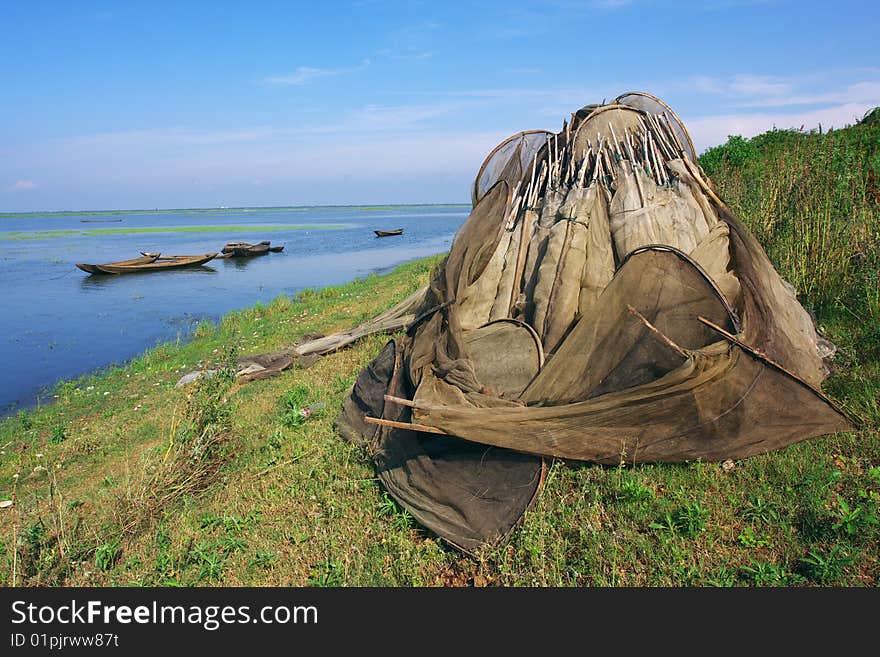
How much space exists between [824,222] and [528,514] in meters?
5.41

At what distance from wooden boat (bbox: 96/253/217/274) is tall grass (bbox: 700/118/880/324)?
31258 mm

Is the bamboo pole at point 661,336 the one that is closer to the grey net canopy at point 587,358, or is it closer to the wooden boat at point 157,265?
the grey net canopy at point 587,358

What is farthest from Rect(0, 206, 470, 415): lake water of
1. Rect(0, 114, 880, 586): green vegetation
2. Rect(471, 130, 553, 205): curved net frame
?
Rect(471, 130, 553, 205): curved net frame

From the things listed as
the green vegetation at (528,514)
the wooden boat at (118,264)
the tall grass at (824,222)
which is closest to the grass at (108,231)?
the wooden boat at (118,264)

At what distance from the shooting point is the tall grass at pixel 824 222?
6340 mm

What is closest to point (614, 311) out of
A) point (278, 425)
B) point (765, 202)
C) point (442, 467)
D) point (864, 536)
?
point (442, 467)

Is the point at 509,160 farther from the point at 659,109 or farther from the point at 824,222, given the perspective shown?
the point at 824,222

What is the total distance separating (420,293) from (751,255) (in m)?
5.98

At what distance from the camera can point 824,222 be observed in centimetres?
684

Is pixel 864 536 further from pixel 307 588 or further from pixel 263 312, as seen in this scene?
pixel 263 312

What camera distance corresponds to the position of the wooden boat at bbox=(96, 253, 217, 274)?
3078cm

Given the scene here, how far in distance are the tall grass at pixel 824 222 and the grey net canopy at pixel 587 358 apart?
1.09 m

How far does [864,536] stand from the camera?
3.53m

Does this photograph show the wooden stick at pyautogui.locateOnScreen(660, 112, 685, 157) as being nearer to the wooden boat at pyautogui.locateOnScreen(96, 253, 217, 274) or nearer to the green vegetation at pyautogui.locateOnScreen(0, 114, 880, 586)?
the green vegetation at pyautogui.locateOnScreen(0, 114, 880, 586)
